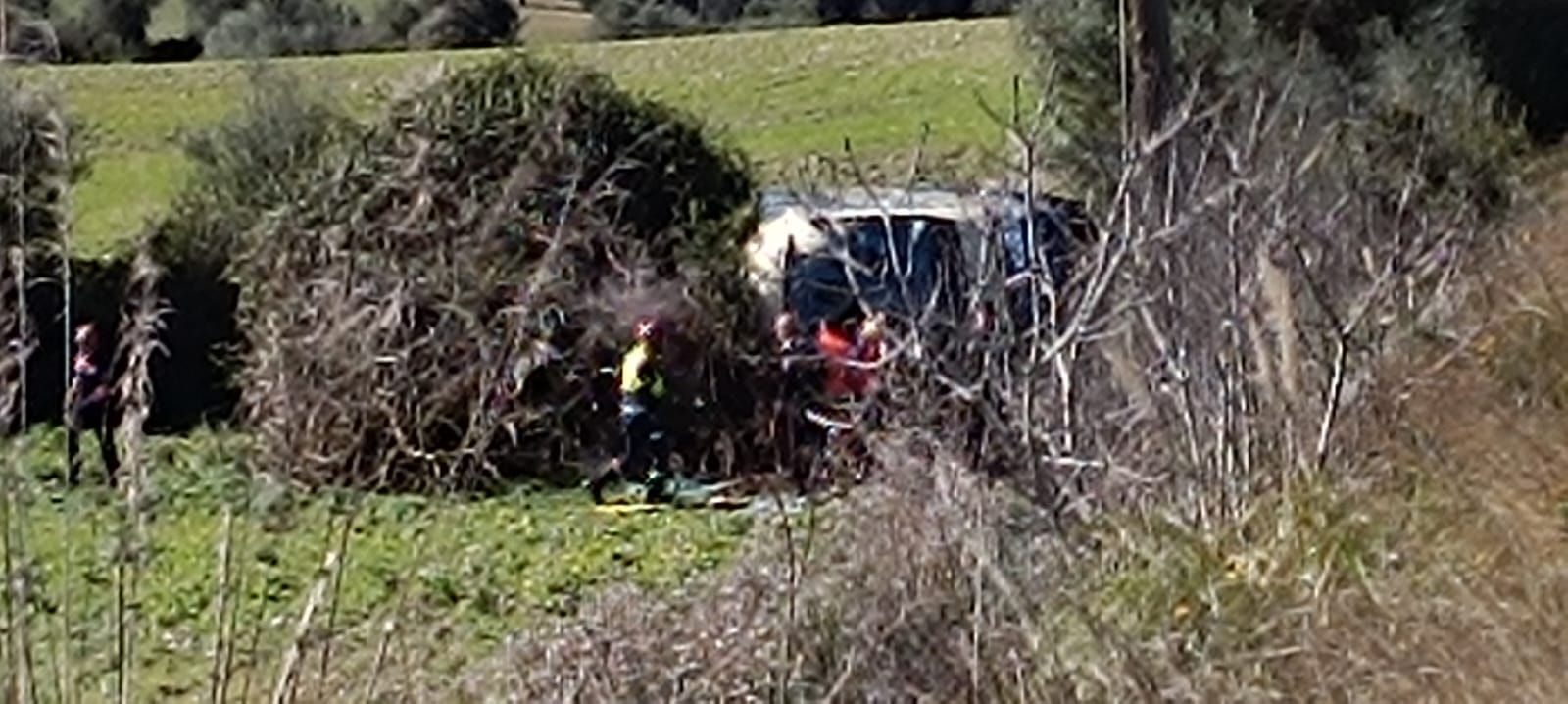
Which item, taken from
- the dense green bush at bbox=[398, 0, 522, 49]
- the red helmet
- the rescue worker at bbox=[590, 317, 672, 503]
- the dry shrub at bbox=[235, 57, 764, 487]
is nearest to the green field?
the dry shrub at bbox=[235, 57, 764, 487]

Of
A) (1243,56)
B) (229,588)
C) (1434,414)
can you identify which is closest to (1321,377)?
(1434,414)

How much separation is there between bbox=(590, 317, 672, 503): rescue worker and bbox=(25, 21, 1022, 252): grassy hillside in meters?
16.5

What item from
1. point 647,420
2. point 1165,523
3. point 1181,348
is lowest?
point 647,420

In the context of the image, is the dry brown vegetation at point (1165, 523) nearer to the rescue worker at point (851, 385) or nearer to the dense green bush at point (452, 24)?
the rescue worker at point (851, 385)

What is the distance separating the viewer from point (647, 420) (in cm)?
1873

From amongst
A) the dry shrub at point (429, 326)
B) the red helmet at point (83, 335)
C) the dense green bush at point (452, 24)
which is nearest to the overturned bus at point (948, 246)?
the dry shrub at point (429, 326)

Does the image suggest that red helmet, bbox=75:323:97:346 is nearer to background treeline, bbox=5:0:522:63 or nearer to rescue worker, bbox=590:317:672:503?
rescue worker, bbox=590:317:672:503

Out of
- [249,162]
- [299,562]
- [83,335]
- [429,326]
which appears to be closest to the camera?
[429,326]

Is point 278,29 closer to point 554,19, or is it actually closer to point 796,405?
point 554,19

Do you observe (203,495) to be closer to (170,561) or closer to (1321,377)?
(170,561)

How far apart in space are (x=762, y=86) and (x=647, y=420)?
2717 cm

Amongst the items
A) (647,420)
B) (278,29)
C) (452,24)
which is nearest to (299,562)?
(647,420)

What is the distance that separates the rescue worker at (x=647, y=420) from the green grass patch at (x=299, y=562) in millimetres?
451

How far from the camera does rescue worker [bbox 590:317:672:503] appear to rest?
18.4 metres
